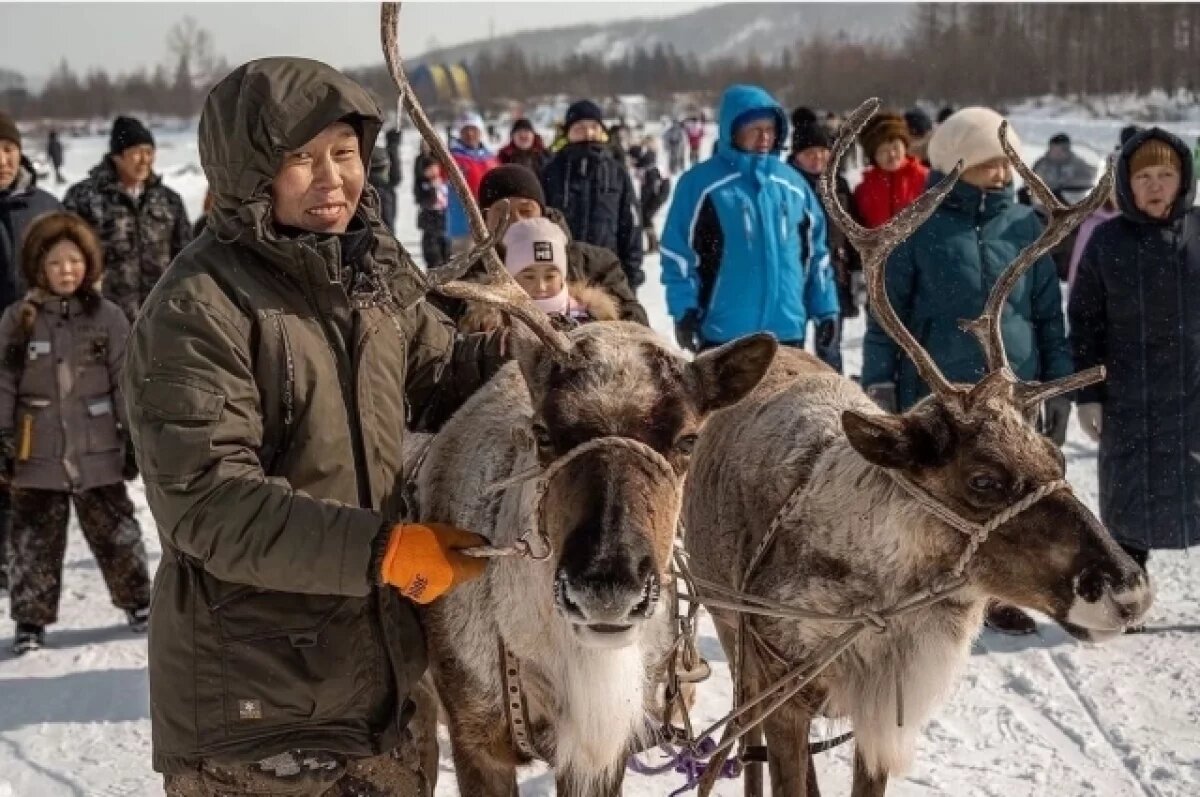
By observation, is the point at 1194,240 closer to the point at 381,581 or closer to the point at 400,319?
the point at 400,319

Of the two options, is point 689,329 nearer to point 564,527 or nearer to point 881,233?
point 881,233

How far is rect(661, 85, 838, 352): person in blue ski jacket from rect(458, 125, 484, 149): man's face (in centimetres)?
691

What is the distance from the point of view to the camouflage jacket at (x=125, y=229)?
7062 mm

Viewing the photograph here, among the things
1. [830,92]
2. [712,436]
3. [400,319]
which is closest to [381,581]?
[400,319]

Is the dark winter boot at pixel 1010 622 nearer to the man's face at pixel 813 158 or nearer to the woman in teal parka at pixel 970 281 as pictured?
the woman in teal parka at pixel 970 281

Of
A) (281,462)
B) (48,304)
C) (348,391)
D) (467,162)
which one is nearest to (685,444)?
(348,391)

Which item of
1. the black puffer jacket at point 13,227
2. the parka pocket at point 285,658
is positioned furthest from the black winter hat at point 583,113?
the parka pocket at point 285,658

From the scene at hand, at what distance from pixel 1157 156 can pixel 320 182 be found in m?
3.69

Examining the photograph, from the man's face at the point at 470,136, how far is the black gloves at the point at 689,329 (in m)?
7.04

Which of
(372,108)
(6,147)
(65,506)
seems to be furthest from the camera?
(6,147)

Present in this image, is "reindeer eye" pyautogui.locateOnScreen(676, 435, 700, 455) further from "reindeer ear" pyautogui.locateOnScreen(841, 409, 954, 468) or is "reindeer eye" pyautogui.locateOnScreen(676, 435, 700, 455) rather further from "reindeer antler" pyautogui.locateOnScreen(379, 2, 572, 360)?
"reindeer ear" pyautogui.locateOnScreen(841, 409, 954, 468)

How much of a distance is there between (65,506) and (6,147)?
2.27 m

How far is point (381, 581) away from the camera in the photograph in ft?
7.19

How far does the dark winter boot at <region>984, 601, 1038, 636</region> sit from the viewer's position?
16.9 ft
